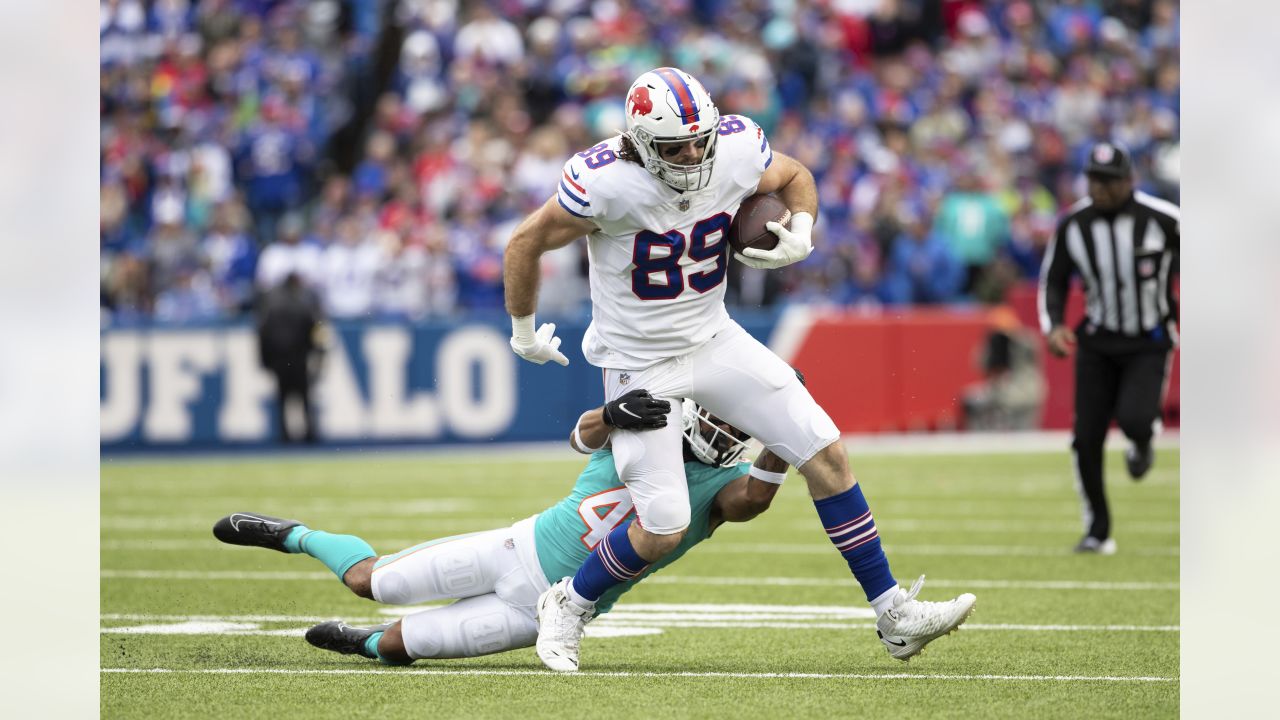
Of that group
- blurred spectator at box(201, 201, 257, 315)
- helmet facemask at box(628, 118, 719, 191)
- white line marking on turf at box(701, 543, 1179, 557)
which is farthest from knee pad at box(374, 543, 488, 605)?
blurred spectator at box(201, 201, 257, 315)

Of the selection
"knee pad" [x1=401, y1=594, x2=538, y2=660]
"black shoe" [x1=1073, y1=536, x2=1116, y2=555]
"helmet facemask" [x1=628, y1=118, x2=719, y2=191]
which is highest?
"helmet facemask" [x1=628, y1=118, x2=719, y2=191]

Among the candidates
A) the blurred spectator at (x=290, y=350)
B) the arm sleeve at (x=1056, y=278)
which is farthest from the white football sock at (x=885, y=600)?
the blurred spectator at (x=290, y=350)

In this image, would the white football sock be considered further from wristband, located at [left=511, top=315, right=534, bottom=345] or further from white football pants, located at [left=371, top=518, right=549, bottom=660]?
wristband, located at [left=511, top=315, right=534, bottom=345]

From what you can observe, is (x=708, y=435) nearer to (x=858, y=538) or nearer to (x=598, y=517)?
(x=598, y=517)

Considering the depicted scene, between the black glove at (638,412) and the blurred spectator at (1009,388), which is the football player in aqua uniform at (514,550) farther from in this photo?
the blurred spectator at (1009,388)

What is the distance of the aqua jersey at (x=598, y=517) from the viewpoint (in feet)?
15.9

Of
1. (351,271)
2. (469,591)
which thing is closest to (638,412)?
(469,591)

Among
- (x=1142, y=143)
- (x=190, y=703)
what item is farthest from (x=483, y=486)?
(x=1142, y=143)

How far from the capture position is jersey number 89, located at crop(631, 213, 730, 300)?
479 cm

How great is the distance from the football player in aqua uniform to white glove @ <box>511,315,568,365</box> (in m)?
0.23

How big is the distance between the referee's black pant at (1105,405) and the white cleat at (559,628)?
11.5 feet

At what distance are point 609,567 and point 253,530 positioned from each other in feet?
3.46
